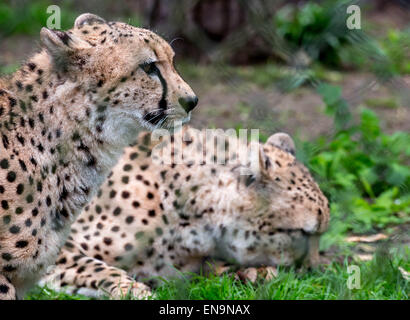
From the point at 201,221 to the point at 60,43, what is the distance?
108 centimetres

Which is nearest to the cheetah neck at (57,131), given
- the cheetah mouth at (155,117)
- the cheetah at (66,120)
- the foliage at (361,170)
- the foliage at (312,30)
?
the cheetah at (66,120)

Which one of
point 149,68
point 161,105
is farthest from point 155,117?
point 149,68

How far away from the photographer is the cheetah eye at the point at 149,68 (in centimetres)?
220

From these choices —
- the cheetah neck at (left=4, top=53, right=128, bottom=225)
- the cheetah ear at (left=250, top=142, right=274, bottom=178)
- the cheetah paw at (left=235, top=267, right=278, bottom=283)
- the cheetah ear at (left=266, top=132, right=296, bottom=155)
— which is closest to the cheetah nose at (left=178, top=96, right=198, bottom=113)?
the cheetah neck at (left=4, top=53, right=128, bottom=225)

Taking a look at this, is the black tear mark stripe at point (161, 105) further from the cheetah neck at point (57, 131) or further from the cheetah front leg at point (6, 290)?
the cheetah front leg at point (6, 290)

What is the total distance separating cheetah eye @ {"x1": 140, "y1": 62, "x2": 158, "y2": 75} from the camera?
2195 mm

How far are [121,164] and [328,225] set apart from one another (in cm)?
93

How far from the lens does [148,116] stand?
2.21 metres

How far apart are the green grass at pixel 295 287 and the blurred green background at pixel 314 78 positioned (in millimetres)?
170

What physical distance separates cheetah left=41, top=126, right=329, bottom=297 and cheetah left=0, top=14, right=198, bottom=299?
0.63 metres

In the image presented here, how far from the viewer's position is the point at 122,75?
→ 7.09 ft
